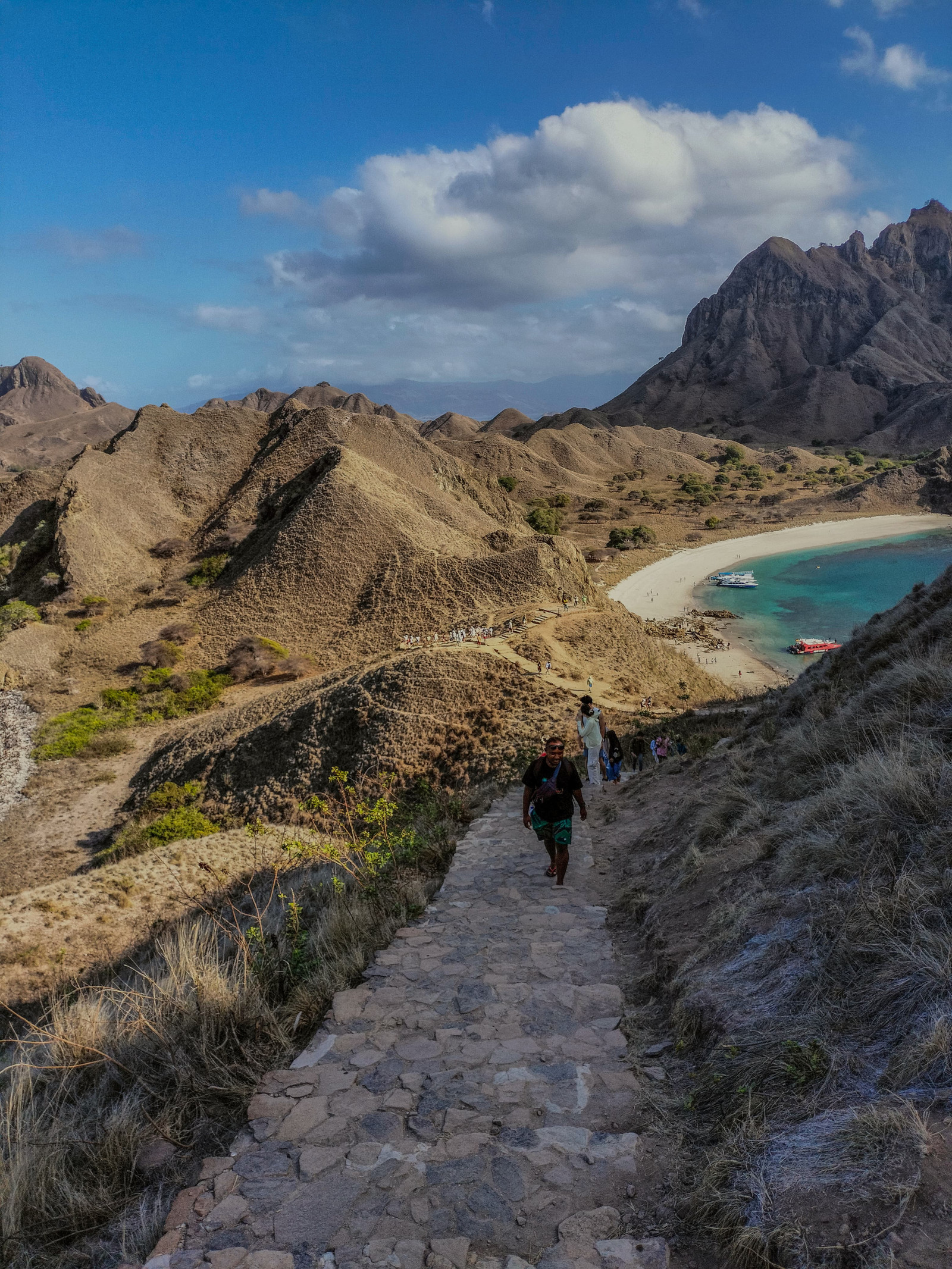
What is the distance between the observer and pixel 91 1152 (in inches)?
132

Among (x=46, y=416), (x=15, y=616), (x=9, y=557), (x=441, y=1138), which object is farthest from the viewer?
(x=46, y=416)

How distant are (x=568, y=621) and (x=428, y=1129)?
20696 mm

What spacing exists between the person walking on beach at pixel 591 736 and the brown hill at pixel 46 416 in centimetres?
11792

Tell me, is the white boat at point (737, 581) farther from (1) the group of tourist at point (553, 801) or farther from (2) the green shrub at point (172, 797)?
(1) the group of tourist at point (553, 801)

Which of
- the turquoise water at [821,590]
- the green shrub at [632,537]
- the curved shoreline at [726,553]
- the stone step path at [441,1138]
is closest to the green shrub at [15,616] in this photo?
the curved shoreline at [726,553]

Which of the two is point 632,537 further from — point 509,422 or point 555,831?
point 509,422

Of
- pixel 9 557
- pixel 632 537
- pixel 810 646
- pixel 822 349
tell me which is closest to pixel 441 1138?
pixel 810 646

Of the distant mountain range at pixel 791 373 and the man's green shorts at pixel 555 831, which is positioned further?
the distant mountain range at pixel 791 373

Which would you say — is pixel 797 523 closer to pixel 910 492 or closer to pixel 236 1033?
pixel 910 492

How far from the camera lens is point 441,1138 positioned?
128 inches

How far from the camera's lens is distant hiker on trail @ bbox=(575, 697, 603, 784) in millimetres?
10820

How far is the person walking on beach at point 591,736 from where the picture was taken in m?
10.8

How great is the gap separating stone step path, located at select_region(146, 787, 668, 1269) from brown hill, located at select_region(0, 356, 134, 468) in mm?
122509

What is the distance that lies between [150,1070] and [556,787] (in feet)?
13.8
